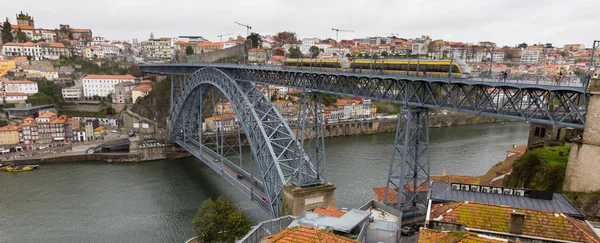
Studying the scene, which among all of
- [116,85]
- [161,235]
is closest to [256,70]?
[161,235]

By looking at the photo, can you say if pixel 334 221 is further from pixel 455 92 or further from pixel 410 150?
pixel 455 92

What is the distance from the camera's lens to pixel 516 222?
7.75 metres

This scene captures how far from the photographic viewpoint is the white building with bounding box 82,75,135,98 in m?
47.7

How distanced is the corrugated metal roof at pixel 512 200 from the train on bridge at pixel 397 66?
3.57m

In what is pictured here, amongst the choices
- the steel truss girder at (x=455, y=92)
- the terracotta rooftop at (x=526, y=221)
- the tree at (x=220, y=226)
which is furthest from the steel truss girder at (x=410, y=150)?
the tree at (x=220, y=226)

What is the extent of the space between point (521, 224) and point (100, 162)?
33468 mm

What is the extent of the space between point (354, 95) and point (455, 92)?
3952 millimetres

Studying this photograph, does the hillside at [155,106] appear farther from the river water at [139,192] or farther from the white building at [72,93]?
the white building at [72,93]

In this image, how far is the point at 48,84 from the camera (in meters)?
45.9

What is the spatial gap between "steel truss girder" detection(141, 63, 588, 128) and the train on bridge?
383mm

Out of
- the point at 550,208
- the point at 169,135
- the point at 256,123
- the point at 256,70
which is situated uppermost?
the point at 256,70

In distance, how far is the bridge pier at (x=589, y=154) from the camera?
8883 mm

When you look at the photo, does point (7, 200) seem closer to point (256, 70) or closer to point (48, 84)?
point (256, 70)

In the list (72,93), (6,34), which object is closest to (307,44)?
(72,93)
